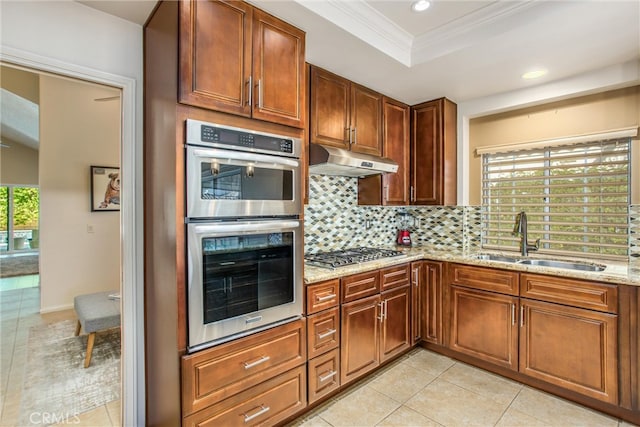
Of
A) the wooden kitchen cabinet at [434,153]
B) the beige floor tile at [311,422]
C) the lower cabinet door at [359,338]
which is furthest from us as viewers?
the wooden kitchen cabinet at [434,153]

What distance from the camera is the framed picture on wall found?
4.54 metres

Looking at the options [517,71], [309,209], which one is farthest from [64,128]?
[517,71]

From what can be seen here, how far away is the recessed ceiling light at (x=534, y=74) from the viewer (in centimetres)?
252

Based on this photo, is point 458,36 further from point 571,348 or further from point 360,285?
point 571,348

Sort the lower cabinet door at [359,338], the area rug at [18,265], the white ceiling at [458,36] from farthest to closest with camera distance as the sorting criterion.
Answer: the area rug at [18,265] → the lower cabinet door at [359,338] → the white ceiling at [458,36]

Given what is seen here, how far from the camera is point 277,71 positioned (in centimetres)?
181

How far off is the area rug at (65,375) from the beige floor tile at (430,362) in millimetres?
2404

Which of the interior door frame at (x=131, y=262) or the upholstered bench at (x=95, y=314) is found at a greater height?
the interior door frame at (x=131, y=262)

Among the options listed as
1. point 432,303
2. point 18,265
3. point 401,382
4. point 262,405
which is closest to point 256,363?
point 262,405

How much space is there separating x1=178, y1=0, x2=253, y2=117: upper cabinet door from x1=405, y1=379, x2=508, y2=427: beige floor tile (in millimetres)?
2250

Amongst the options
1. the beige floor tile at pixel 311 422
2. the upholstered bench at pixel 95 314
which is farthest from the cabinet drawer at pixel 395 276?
the upholstered bench at pixel 95 314

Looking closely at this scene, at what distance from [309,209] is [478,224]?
6.21ft

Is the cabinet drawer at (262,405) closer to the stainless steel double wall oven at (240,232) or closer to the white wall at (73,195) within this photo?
the stainless steel double wall oven at (240,232)

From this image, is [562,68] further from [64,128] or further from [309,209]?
[64,128]
